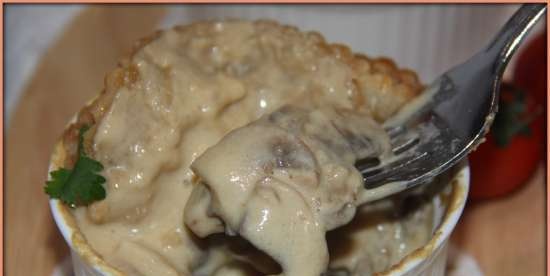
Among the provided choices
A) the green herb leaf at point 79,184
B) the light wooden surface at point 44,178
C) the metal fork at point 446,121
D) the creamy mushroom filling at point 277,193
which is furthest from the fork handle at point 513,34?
the green herb leaf at point 79,184

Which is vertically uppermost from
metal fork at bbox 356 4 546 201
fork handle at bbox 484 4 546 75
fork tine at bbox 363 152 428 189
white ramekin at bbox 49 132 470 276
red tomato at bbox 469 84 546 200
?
fork handle at bbox 484 4 546 75

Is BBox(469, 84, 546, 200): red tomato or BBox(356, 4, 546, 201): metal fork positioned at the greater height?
BBox(356, 4, 546, 201): metal fork

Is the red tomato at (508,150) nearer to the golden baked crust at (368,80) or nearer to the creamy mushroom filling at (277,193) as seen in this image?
the golden baked crust at (368,80)

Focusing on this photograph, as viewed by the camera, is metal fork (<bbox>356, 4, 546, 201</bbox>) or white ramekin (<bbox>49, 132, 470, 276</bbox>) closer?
white ramekin (<bbox>49, 132, 470, 276</bbox>)

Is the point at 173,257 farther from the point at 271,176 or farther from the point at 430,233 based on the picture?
the point at 430,233

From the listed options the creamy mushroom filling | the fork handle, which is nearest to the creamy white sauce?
the creamy mushroom filling

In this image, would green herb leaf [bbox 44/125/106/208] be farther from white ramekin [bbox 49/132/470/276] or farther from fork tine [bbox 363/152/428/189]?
fork tine [bbox 363/152/428/189]
